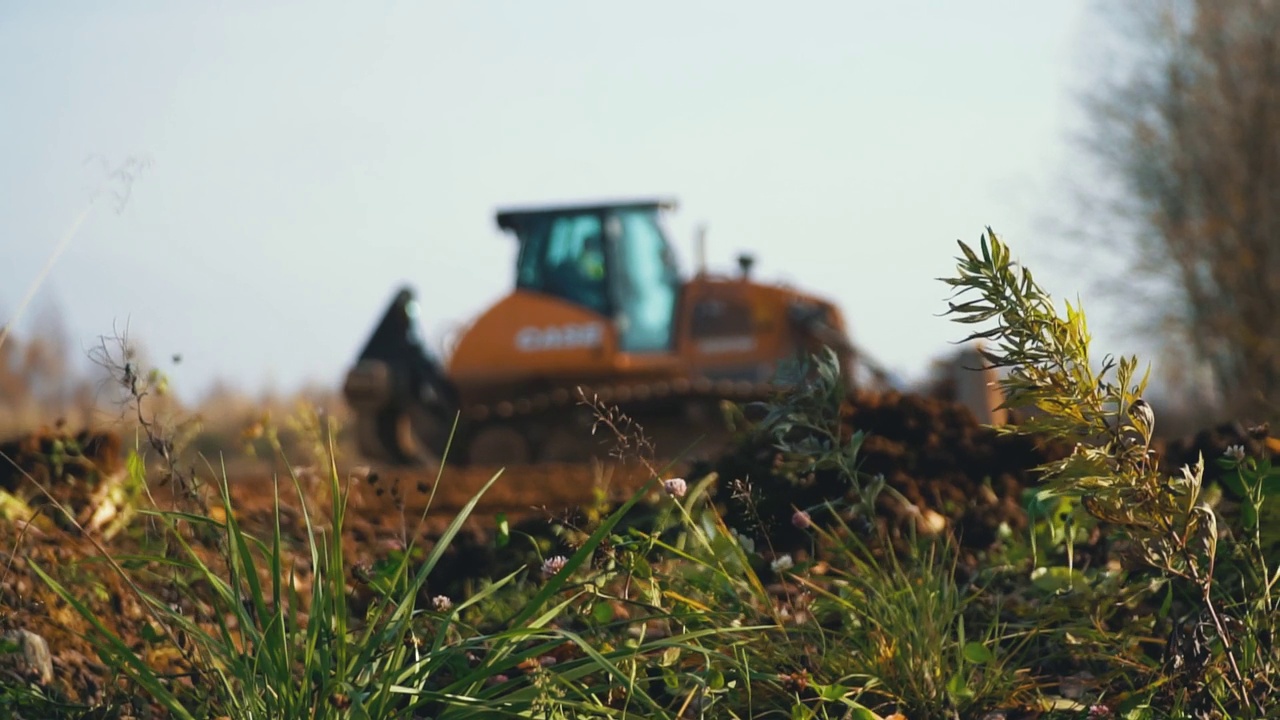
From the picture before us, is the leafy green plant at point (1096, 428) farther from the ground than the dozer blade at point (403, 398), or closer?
farther from the ground

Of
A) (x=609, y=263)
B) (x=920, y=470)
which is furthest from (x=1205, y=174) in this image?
(x=920, y=470)

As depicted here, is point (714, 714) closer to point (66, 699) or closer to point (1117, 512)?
point (1117, 512)

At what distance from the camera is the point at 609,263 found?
47.1 feet

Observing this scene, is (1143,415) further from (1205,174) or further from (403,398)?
(1205,174)

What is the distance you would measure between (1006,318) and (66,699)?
6.57 feet

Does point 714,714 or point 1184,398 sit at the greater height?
point 714,714

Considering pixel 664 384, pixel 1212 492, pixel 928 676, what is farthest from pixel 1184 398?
pixel 928 676

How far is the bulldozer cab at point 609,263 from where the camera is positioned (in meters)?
14.3

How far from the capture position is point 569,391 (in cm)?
1459

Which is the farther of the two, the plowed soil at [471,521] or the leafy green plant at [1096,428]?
the plowed soil at [471,521]

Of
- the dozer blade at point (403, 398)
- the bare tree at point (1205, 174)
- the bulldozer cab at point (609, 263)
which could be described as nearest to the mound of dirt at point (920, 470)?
the bulldozer cab at point (609, 263)

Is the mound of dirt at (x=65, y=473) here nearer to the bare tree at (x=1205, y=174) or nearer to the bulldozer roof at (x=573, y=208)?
the bulldozer roof at (x=573, y=208)

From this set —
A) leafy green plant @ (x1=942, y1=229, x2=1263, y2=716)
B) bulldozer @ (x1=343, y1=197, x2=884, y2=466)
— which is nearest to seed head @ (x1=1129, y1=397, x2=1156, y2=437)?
leafy green plant @ (x1=942, y1=229, x2=1263, y2=716)

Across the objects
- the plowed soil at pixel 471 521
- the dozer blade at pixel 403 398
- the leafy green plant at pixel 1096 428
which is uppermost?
the leafy green plant at pixel 1096 428
